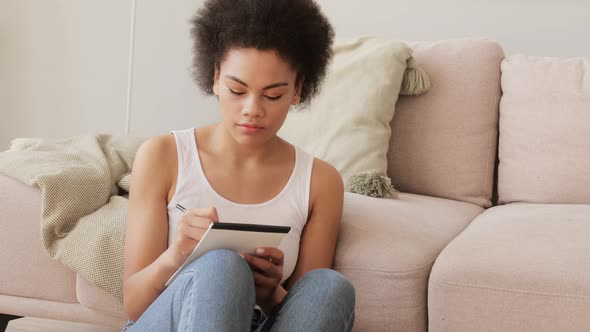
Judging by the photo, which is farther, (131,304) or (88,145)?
(88,145)

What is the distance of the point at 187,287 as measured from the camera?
3.92ft

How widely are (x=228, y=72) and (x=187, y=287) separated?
16.2 inches

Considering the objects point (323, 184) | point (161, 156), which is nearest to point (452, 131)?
point (323, 184)

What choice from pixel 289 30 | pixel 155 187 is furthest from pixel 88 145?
pixel 289 30

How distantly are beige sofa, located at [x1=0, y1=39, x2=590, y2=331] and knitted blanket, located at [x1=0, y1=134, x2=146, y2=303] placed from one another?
0.19 ft

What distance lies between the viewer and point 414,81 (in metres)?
2.24

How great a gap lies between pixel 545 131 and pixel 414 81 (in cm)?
37

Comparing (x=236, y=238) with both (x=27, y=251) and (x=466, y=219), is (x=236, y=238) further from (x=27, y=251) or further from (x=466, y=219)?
(x=466, y=219)

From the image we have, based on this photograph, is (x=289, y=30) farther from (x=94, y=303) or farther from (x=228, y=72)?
(x=94, y=303)

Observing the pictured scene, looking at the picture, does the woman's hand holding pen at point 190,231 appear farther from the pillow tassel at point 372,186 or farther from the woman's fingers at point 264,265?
the pillow tassel at point 372,186

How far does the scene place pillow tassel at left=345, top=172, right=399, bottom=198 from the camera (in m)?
2.04

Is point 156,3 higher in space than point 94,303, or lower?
higher

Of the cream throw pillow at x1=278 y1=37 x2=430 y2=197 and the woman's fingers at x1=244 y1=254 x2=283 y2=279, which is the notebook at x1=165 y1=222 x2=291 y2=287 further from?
the cream throw pillow at x1=278 y1=37 x2=430 y2=197

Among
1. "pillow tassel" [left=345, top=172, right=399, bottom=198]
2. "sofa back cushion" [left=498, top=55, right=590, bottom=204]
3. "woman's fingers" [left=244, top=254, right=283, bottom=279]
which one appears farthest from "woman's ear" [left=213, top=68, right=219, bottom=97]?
"sofa back cushion" [left=498, top=55, right=590, bottom=204]
